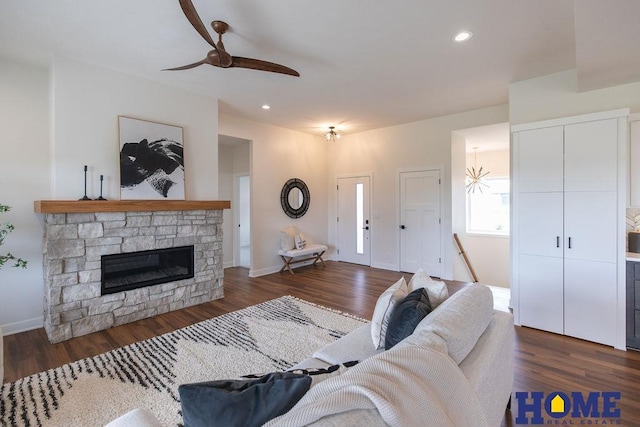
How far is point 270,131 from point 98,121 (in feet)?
9.63

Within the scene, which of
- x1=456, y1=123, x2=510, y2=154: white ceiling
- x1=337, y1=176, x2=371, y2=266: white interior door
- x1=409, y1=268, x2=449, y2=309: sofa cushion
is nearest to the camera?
x1=409, y1=268, x2=449, y2=309: sofa cushion

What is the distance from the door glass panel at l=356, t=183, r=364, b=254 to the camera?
21.4 feet

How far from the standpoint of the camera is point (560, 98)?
3395 mm

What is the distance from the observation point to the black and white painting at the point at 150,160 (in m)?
3.46

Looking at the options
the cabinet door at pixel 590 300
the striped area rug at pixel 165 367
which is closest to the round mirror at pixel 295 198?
the striped area rug at pixel 165 367

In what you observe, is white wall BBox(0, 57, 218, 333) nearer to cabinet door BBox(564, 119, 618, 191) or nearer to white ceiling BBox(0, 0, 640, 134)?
white ceiling BBox(0, 0, 640, 134)

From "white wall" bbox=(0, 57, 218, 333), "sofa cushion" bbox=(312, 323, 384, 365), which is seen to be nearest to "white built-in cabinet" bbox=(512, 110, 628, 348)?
"sofa cushion" bbox=(312, 323, 384, 365)

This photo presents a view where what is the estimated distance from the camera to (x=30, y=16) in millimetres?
2443

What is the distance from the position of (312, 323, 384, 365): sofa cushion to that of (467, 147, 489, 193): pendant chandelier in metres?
Result: 6.56

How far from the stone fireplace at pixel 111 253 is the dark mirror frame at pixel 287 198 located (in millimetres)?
1960

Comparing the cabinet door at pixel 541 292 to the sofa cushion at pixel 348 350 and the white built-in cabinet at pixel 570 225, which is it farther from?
the sofa cushion at pixel 348 350

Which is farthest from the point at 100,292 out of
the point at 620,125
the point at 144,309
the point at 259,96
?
the point at 620,125

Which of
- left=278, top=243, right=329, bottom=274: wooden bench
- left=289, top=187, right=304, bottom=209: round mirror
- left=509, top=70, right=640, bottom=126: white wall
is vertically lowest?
left=278, top=243, right=329, bottom=274: wooden bench

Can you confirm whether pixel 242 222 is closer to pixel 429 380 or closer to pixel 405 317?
pixel 405 317
